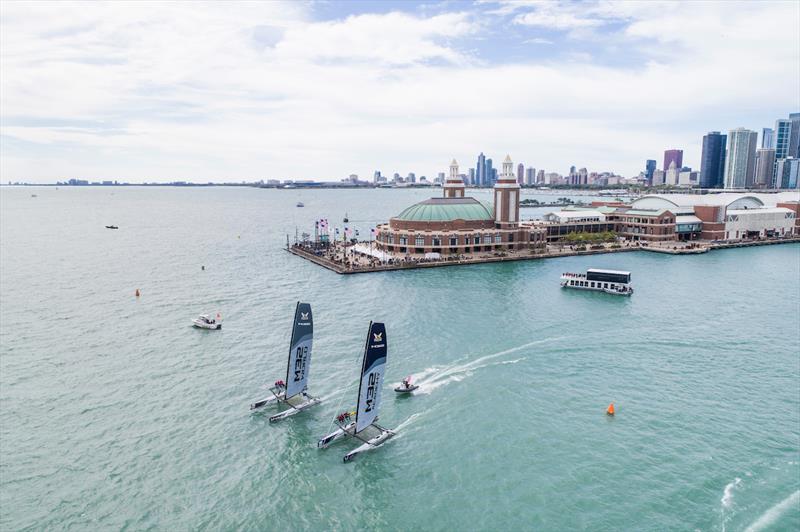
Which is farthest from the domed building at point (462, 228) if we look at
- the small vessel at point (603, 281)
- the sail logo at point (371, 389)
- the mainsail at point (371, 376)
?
the sail logo at point (371, 389)

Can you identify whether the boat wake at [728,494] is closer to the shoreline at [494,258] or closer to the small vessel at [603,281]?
the small vessel at [603,281]

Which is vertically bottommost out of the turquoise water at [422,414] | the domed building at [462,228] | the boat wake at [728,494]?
the boat wake at [728,494]

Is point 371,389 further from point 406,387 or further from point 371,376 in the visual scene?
point 406,387

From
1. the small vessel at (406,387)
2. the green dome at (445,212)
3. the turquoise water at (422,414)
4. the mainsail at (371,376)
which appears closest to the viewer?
the turquoise water at (422,414)

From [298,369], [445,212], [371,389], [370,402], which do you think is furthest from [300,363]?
[445,212]

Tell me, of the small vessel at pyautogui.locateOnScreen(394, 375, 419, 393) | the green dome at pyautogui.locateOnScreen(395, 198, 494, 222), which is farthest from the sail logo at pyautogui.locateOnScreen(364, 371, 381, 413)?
the green dome at pyautogui.locateOnScreen(395, 198, 494, 222)
